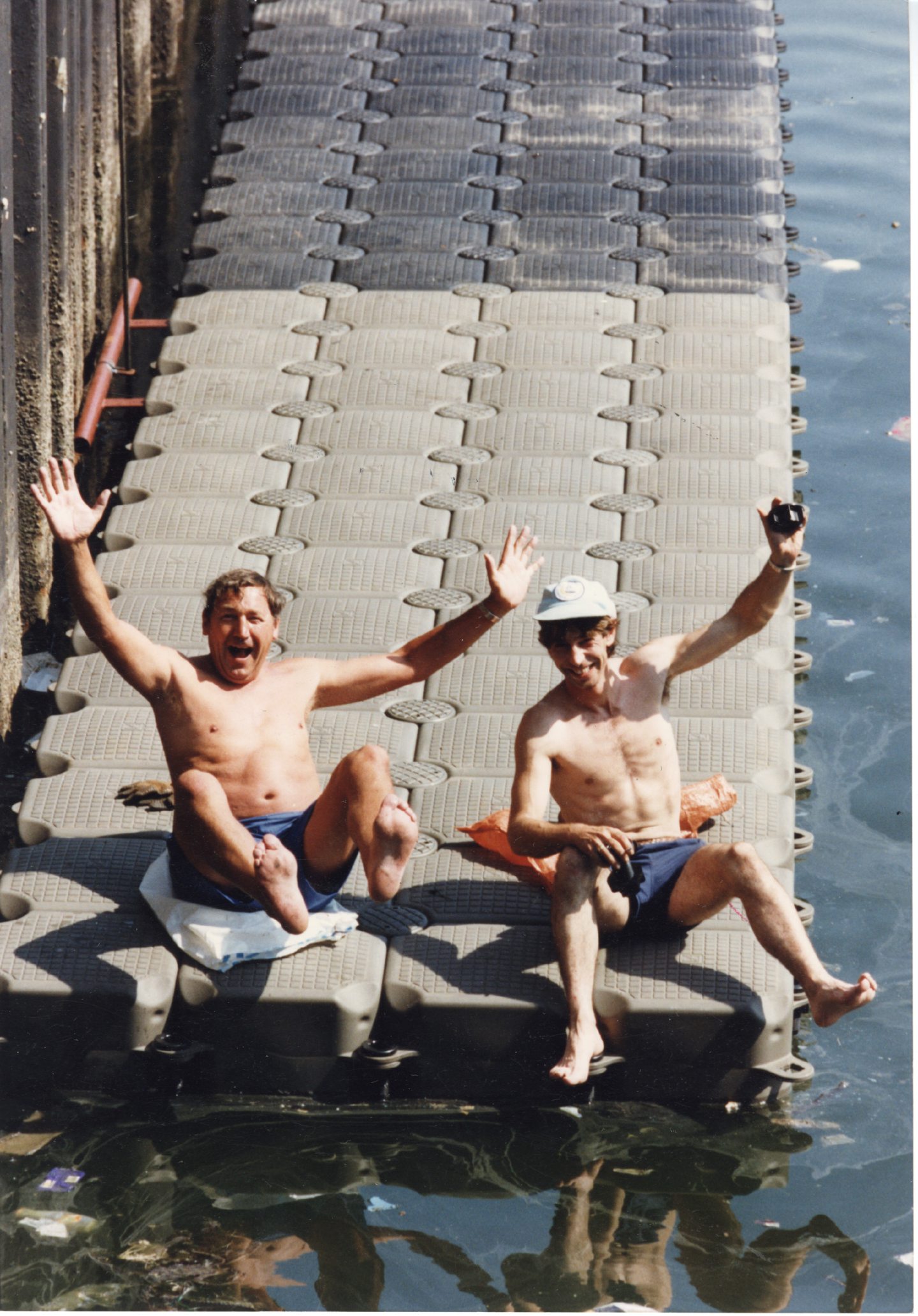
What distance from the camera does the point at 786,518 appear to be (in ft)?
18.8

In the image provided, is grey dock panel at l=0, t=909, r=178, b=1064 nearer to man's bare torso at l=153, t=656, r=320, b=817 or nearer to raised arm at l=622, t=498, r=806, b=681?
man's bare torso at l=153, t=656, r=320, b=817

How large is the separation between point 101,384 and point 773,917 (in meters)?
5.19

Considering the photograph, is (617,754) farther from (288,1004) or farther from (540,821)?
(288,1004)

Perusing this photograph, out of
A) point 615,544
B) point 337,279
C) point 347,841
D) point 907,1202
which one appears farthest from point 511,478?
point 907,1202

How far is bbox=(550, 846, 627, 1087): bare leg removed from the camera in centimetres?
542

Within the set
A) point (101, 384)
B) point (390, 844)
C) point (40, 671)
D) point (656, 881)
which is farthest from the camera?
point (101, 384)

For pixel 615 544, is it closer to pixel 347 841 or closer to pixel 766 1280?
pixel 347 841

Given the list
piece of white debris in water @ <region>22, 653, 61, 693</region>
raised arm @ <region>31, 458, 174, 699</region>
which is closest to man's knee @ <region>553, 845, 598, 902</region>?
raised arm @ <region>31, 458, 174, 699</region>

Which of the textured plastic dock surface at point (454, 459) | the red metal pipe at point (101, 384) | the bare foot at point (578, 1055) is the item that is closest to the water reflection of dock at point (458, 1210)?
the textured plastic dock surface at point (454, 459)

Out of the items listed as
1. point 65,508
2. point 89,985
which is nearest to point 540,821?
point 89,985

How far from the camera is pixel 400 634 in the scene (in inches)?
283

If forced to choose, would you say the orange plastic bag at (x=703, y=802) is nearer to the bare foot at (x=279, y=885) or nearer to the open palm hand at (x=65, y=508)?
the bare foot at (x=279, y=885)

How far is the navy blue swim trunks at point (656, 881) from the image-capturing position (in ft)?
18.7

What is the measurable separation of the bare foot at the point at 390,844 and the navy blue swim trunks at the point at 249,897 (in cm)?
27
